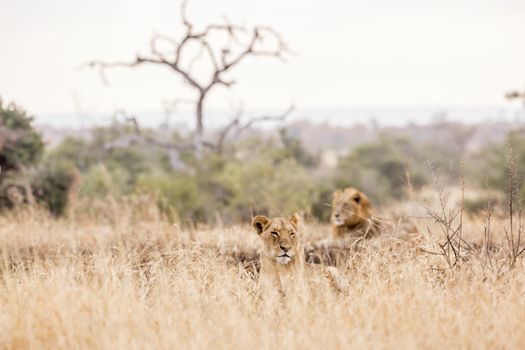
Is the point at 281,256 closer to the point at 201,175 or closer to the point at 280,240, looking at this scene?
the point at 280,240

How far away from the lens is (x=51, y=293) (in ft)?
16.9

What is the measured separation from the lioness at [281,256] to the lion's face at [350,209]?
6.55 feet

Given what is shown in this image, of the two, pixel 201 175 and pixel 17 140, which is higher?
pixel 17 140

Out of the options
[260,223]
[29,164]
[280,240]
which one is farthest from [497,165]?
[280,240]

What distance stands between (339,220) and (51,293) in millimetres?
3566

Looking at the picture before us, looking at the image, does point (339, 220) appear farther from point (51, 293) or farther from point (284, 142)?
point (284, 142)

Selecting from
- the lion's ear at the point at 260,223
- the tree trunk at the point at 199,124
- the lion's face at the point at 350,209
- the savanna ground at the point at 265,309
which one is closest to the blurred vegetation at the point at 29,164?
the tree trunk at the point at 199,124

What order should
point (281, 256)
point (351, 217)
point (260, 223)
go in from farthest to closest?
1. point (351, 217)
2. point (260, 223)
3. point (281, 256)

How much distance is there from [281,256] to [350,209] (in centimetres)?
241

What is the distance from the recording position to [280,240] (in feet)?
18.2

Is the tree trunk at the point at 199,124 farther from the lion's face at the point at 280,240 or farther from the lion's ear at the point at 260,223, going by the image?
the lion's face at the point at 280,240

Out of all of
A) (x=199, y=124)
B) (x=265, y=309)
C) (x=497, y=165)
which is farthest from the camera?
→ (x=497, y=165)

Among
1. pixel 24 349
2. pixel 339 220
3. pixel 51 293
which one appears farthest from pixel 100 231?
pixel 24 349

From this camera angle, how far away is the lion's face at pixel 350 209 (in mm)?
7758
